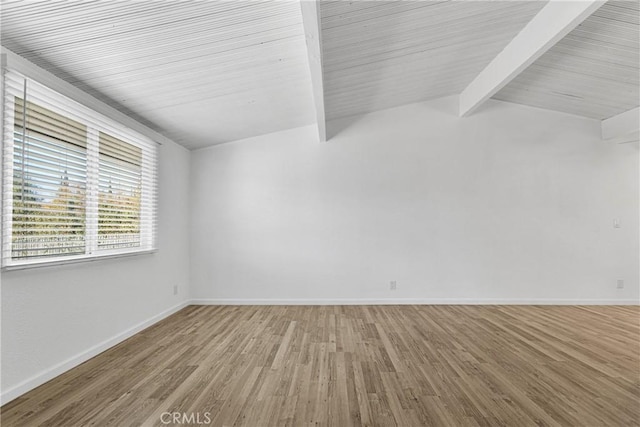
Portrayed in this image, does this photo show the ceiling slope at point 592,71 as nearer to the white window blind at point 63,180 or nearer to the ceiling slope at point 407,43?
the ceiling slope at point 407,43

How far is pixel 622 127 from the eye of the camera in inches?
189

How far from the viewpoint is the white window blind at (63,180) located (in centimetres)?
229

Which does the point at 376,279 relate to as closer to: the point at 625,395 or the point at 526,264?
the point at 526,264

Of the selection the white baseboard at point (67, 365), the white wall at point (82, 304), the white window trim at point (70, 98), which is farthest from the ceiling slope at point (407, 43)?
the white baseboard at point (67, 365)

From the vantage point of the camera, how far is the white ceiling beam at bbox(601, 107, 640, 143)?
4.63m

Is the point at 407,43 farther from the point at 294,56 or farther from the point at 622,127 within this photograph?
the point at 622,127

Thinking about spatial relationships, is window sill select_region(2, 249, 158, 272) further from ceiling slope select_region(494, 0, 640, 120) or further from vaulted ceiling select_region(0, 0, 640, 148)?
ceiling slope select_region(494, 0, 640, 120)

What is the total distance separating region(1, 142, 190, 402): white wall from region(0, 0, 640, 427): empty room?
0.8 inches

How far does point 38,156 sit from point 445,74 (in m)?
4.23

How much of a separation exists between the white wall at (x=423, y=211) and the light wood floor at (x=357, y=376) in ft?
3.15

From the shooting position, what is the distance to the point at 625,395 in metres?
2.31

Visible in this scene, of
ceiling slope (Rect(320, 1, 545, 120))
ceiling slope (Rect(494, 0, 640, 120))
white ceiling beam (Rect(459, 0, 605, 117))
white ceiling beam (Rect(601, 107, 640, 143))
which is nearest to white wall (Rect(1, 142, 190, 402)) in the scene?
ceiling slope (Rect(320, 1, 545, 120))

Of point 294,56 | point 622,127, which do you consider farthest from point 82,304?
point 622,127

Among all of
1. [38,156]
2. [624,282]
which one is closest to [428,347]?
[38,156]
